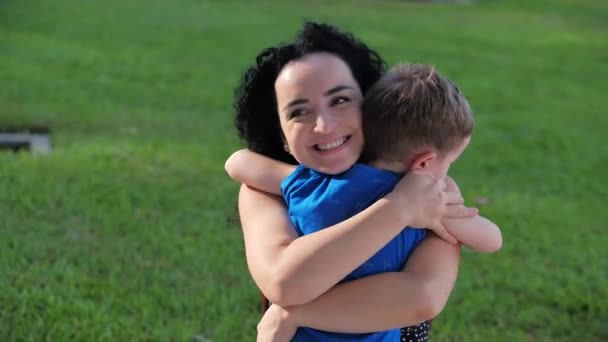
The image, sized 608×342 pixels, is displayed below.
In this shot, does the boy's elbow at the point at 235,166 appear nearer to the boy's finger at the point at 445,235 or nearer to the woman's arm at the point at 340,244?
the woman's arm at the point at 340,244

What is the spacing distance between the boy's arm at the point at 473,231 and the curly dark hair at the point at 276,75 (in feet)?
1.11

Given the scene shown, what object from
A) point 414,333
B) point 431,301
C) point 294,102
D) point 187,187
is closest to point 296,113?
point 294,102

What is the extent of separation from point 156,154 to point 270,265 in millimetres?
3717

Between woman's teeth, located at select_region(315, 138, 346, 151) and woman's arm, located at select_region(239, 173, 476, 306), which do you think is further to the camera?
woman's teeth, located at select_region(315, 138, 346, 151)

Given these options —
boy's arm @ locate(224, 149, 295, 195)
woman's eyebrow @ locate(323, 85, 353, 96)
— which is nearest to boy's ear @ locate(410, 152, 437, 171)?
woman's eyebrow @ locate(323, 85, 353, 96)

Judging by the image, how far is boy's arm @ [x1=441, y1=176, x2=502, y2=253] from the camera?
6.39 feet

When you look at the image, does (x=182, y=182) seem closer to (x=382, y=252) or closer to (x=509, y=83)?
(x=382, y=252)

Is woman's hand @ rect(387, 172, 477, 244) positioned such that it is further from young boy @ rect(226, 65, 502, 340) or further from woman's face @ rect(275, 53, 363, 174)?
woman's face @ rect(275, 53, 363, 174)

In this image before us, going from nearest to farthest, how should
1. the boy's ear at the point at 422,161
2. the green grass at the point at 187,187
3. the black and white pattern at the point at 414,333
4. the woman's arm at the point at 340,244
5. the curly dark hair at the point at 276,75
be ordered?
the woman's arm at the point at 340,244 < the boy's ear at the point at 422,161 < the curly dark hair at the point at 276,75 < the black and white pattern at the point at 414,333 < the green grass at the point at 187,187

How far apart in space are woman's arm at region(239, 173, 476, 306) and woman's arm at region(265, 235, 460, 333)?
0.05 m

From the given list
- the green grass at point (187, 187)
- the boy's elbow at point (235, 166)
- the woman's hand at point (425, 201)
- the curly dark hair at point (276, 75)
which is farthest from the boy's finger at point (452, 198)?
the green grass at point (187, 187)

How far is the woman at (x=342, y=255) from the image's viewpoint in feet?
5.94

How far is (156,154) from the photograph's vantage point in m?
5.53

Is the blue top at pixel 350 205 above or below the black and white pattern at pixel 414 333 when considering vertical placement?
above
